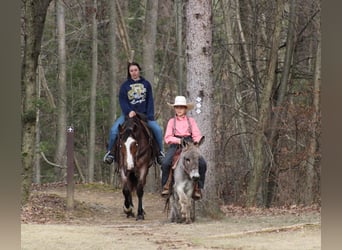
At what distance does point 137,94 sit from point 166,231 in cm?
355

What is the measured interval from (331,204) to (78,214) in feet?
41.1

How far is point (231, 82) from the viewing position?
1001 inches

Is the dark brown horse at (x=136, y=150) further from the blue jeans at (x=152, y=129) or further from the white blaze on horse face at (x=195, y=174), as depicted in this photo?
the white blaze on horse face at (x=195, y=174)

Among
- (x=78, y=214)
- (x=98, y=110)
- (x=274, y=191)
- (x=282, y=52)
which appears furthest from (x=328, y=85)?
(x=98, y=110)

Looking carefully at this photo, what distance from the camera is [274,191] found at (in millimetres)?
22016


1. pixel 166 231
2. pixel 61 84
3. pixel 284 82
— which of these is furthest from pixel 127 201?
pixel 61 84

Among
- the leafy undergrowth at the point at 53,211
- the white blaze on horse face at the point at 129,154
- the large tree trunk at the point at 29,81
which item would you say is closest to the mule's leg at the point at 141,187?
the white blaze on horse face at the point at 129,154

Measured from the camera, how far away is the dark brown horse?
13664mm

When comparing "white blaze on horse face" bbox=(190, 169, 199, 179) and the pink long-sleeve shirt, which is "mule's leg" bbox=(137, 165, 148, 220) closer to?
the pink long-sleeve shirt

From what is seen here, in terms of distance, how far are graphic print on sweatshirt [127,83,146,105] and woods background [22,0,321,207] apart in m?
1.36

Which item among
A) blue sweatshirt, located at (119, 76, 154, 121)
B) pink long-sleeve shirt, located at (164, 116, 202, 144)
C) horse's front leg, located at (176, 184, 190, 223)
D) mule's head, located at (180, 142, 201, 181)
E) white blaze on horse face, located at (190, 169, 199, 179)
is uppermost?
blue sweatshirt, located at (119, 76, 154, 121)

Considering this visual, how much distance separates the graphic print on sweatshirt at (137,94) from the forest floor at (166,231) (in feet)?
7.29

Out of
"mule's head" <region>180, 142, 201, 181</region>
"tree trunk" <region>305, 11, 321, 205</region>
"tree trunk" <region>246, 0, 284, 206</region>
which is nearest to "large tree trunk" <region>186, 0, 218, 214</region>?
"mule's head" <region>180, 142, 201, 181</region>

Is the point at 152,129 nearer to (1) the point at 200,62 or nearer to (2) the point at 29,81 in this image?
(1) the point at 200,62
